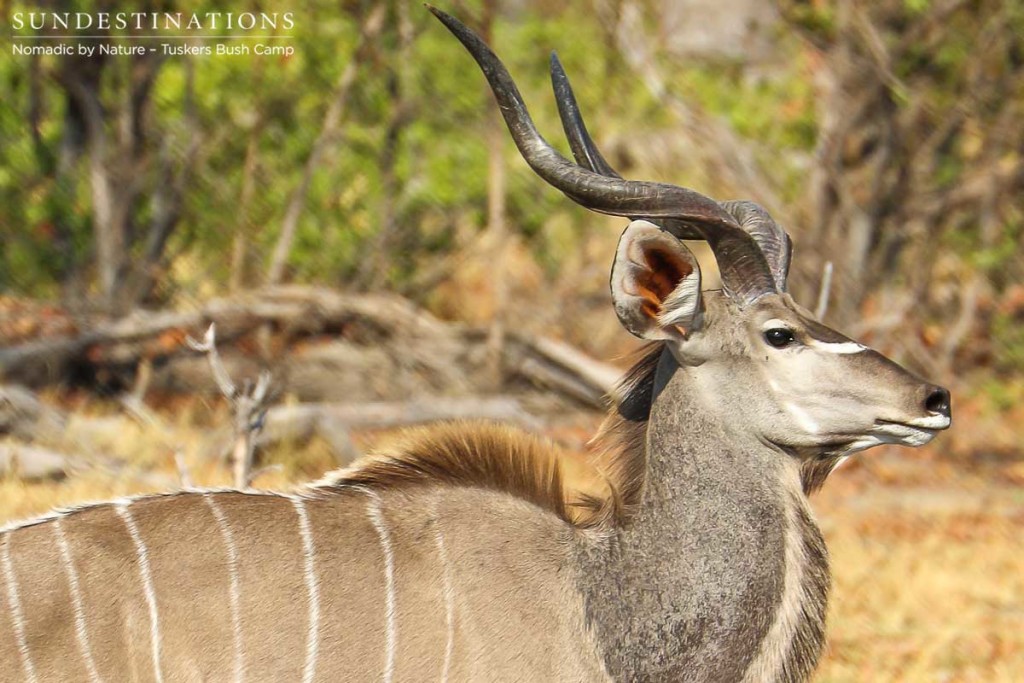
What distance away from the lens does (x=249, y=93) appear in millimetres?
6867

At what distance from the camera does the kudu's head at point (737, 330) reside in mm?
2408

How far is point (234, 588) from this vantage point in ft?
7.50

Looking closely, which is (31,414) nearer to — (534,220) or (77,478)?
(77,478)

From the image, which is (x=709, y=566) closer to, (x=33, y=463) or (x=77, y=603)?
(x=77, y=603)

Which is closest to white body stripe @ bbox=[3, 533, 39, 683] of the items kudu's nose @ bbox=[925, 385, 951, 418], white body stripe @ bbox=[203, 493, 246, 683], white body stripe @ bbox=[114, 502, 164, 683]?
white body stripe @ bbox=[114, 502, 164, 683]

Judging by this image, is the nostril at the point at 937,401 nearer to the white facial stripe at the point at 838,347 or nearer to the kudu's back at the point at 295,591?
the white facial stripe at the point at 838,347

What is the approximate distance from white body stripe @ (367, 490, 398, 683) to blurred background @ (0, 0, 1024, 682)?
2721mm

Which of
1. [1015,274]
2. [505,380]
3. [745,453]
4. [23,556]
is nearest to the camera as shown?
[23,556]

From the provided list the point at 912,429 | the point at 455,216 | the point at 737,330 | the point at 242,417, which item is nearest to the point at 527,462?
the point at 737,330

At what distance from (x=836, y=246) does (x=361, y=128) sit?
2.47 meters

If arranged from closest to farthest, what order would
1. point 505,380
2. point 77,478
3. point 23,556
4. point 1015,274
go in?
point 23,556
point 77,478
point 505,380
point 1015,274

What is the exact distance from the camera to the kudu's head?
7.90 ft

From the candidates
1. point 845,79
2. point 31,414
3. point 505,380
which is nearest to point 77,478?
point 31,414

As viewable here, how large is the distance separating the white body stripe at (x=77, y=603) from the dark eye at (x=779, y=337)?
1.28 metres
